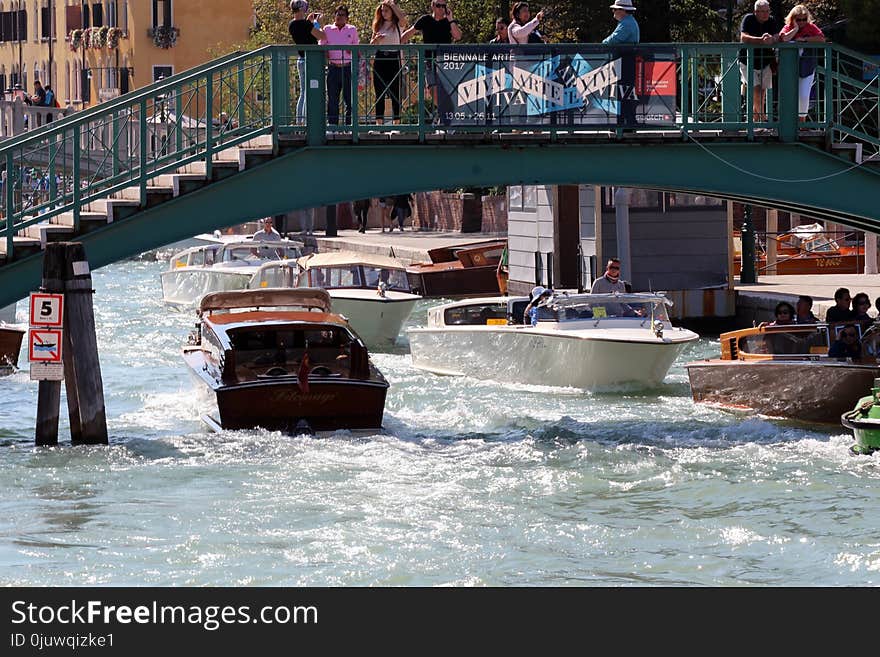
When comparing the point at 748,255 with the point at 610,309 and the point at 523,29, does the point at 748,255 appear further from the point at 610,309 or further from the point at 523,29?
the point at 523,29

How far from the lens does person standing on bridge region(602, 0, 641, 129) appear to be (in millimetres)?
21734

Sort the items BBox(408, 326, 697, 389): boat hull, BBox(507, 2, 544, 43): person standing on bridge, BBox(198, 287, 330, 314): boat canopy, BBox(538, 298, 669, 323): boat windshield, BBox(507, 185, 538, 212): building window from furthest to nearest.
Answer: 1. BBox(507, 185, 538, 212): building window
2. BBox(538, 298, 669, 323): boat windshield
3. BBox(198, 287, 330, 314): boat canopy
4. BBox(408, 326, 697, 389): boat hull
5. BBox(507, 2, 544, 43): person standing on bridge

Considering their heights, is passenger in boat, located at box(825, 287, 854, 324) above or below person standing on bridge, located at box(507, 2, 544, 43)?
below

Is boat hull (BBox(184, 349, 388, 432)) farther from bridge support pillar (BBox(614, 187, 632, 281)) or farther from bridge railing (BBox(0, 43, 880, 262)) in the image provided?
bridge support pillar (BBox(614, 187, 632, 281))

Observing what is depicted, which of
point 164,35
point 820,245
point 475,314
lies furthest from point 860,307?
point 164,35

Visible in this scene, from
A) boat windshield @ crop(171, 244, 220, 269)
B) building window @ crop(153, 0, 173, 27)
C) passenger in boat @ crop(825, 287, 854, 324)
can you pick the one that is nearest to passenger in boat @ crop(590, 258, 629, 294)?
passenger in boat @ crop(825, 287, 854, 324)

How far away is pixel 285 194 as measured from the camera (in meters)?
21.3

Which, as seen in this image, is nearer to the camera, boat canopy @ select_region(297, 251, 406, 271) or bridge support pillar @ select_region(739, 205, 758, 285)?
boat canopy @ select_region(297, 251, 406, 271)

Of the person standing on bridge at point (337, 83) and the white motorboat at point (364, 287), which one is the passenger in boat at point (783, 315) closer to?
the person standing on bridge at point (337, 83)

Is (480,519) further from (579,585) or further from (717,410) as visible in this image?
(717,410)

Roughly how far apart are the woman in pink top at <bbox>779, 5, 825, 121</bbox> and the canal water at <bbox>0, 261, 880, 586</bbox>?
3687 mm
